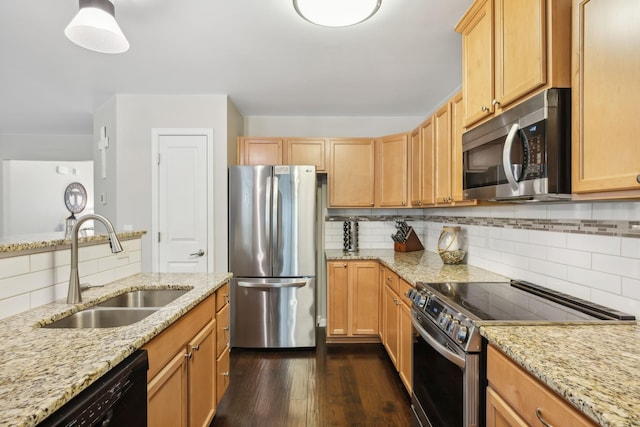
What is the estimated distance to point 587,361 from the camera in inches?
35.5

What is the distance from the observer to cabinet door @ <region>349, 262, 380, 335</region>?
10.3 feet

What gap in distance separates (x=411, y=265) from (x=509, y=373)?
153 cm

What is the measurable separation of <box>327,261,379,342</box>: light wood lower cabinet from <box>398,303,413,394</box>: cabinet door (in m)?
0.78

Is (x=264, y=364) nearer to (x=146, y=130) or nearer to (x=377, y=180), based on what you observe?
(x=377, y=180)

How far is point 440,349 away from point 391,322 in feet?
3.90

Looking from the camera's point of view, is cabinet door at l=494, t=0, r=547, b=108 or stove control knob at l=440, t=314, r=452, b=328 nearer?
cabinet door at l=494, t=0, r=547, b=108

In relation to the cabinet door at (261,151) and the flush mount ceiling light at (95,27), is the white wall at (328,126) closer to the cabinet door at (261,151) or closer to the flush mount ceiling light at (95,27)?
the cabinet door at (261,151)

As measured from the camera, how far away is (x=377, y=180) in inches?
138

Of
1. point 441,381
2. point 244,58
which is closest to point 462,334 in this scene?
point 441,381

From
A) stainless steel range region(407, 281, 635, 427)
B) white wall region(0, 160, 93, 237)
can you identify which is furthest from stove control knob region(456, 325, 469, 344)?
white wall region(0, 160, 93, 237)

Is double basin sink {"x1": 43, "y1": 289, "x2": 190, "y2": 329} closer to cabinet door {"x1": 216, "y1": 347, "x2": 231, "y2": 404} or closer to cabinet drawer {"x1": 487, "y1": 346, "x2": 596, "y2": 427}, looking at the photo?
cabinet door {"x1": 216, "y1": 347, "x2": 231, "y2": 404}

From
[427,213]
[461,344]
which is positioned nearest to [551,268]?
[461,344]

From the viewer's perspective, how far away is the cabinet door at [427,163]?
2.63m


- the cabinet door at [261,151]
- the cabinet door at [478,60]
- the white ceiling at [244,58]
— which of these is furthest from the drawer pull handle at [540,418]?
the cabinet door at [261,151]
